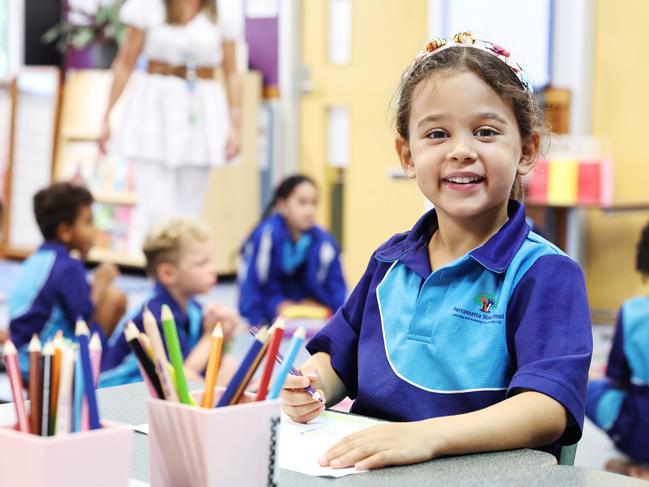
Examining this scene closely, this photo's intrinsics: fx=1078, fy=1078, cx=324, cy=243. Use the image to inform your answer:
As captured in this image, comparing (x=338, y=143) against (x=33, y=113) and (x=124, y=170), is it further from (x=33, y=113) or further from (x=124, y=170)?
(x=33, y=113)

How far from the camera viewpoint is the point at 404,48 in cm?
491

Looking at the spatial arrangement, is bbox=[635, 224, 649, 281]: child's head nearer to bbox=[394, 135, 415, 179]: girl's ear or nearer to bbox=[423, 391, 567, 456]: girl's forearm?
bbox=[394, 135, 415, 179]: girl's ear

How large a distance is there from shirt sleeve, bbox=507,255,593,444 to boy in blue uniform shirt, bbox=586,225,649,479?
190 centimetres

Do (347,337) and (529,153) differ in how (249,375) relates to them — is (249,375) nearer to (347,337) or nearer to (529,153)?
(347,337)

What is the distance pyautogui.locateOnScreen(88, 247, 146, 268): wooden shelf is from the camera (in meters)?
6.70

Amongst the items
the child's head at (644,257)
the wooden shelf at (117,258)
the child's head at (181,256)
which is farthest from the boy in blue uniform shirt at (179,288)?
the wooden shelf at (117,258)

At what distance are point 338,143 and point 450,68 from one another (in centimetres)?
428

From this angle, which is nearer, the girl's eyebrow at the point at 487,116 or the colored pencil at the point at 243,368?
the colored pencil at the point at 243,368

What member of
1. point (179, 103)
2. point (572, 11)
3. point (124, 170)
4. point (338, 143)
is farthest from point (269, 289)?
point (124, 170)

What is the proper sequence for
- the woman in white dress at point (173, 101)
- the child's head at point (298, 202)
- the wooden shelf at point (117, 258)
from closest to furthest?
the child's head at point (298, 202), the woman in white dress at point (173, 101), the wooden shelf at point (117, 258)

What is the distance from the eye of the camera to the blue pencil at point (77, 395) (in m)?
0.72

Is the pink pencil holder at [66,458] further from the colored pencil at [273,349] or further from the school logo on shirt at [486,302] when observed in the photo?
the school logo on shirt at [486,302]

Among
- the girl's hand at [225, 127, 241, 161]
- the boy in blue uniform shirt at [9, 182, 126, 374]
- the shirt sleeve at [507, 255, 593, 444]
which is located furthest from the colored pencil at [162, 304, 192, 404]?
the girl's hand at [225, 127, 241, 161]

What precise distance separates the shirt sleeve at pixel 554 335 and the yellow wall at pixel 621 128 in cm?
409
